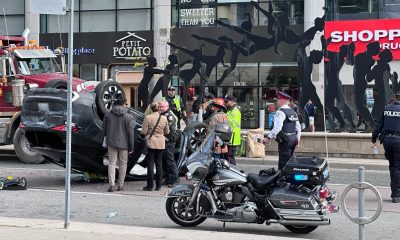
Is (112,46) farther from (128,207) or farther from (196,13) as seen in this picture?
(128,207)

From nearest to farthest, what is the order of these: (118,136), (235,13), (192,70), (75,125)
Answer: (118,136), (75,125), (235,13), (192,70)

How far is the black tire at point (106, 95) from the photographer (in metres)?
14.2

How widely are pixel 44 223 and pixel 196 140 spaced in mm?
5933

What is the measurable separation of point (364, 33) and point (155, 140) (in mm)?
22358

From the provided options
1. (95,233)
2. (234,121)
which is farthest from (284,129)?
(95,233)

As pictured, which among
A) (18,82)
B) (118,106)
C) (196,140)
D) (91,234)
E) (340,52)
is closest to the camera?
(91,234)

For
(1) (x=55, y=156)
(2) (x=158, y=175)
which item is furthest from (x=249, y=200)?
(1) (x=55, y=156)

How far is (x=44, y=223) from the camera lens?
32.0 ft

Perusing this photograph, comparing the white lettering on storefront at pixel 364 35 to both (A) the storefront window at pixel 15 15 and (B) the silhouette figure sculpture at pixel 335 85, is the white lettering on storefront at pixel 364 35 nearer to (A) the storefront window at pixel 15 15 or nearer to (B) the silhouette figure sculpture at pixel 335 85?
(B) the silhouette figure sculpture at pixel 335 85

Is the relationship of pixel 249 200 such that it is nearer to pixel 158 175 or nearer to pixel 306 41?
pixel 158 175

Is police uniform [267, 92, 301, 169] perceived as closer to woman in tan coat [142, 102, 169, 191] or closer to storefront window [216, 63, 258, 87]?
woman in tan coat [142, 102, 169, 191]

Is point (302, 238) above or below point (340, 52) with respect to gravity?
below

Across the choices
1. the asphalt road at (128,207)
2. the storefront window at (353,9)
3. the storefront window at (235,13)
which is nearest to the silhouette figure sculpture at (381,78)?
the storefront window at (353,9)

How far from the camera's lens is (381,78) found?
3334cm
